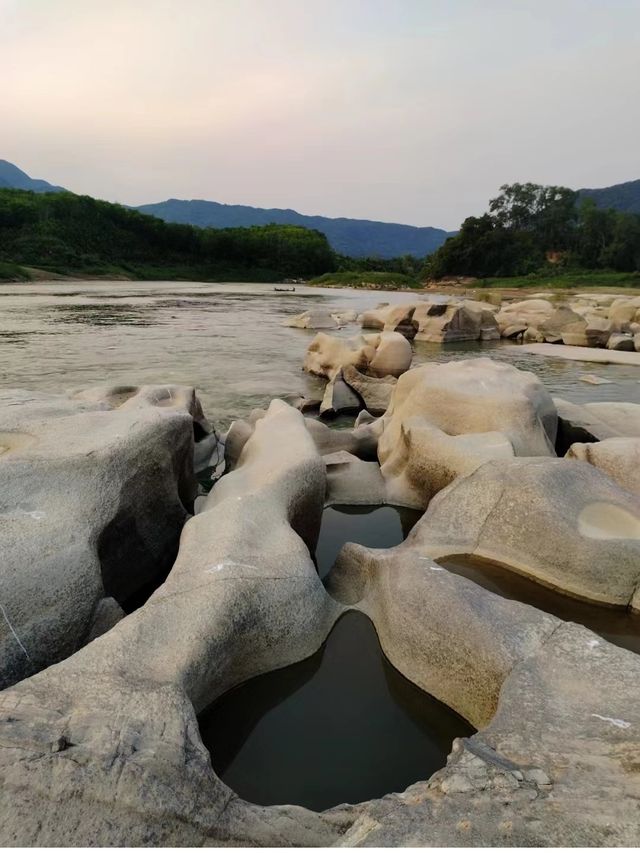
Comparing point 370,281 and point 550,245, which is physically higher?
point 550,245

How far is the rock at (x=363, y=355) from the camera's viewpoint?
41.4 ft

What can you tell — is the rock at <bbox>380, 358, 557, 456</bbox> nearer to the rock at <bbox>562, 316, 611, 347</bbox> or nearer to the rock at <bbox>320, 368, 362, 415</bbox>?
the rock at <bbox>320, 368, 362, 415</bbox>

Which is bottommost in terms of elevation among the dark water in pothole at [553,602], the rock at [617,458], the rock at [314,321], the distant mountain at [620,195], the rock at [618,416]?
the rock at [314,321]

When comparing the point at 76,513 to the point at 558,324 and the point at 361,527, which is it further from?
the point at 558,324

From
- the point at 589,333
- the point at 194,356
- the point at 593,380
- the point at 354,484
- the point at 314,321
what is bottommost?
the point at 314,321

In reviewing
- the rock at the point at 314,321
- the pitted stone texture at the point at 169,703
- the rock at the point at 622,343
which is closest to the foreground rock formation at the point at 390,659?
the pitted stone texture at the point at 169,703

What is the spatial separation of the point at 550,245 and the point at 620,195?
111588mm

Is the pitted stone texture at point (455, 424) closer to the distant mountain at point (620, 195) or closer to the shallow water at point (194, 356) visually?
the shallow water at point (194, 356)

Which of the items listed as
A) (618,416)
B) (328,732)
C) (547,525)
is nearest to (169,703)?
(328,732)

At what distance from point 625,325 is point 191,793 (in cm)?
2306

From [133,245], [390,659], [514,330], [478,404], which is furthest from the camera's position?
[133,245]

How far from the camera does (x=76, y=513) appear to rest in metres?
3.51

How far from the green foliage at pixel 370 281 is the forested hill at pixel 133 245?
8.05 meters

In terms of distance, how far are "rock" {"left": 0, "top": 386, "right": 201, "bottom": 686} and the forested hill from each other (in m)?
55.6
